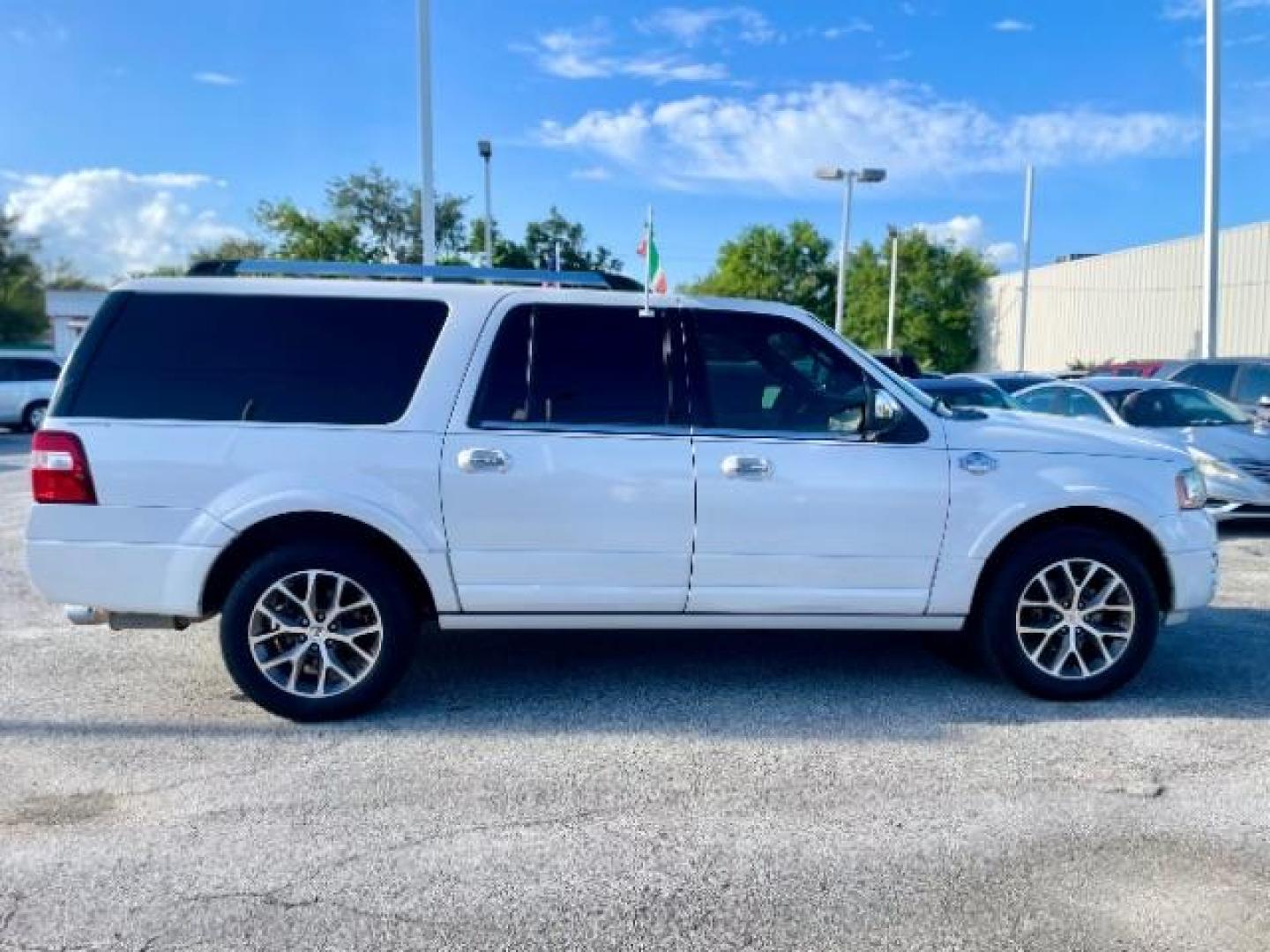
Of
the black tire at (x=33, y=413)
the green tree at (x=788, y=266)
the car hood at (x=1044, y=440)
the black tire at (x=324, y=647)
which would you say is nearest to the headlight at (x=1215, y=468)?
the car hood at (x=1044, y=440)

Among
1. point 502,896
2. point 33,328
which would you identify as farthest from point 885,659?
point 33,328

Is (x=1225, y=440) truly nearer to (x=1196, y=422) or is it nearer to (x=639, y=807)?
(x=1196, y=422)

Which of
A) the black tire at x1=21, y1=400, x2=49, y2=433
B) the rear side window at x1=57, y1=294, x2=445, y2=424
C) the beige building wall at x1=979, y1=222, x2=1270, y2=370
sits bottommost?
the black tire at x1=21, y1=400, x2=49, y2=433

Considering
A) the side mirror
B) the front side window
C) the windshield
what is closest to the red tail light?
the side mirror

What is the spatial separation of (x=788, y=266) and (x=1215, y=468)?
50.5m

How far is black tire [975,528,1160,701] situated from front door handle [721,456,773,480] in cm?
131

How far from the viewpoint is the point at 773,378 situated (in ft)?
14.2

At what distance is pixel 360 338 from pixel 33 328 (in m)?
57.7

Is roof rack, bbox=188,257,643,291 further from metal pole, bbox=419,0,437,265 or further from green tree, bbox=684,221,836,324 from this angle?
green tree, bbox=684,221,836,324

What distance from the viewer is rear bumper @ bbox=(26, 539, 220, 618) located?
394 centimetres

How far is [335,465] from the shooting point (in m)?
3.98

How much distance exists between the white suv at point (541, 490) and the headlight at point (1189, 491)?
Result: 0.04ft

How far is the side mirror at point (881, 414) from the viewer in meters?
4.24

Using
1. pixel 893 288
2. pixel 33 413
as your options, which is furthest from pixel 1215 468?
pixel 893 288
